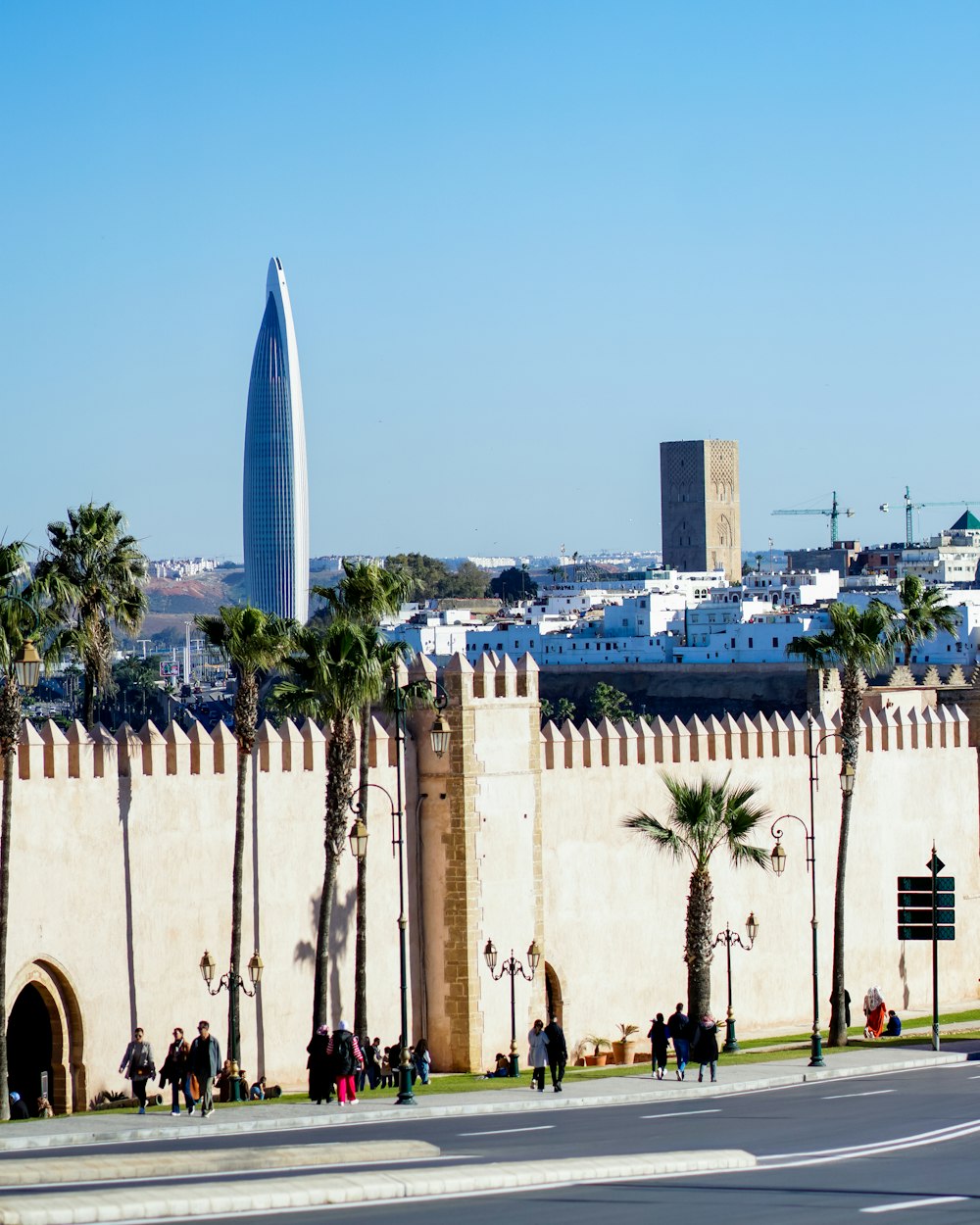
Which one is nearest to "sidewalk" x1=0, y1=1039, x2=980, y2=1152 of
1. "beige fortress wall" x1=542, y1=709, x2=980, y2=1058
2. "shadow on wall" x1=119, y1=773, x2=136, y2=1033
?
"shadow on wall" x1=119, y1=773, x2=136, y2=1033

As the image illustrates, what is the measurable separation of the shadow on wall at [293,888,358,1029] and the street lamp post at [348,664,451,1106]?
0.98m

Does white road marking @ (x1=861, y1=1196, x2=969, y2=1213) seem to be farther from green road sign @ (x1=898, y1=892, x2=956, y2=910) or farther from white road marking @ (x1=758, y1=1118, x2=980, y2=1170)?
green road sign @ (x1=898, y1=892, x2=956, y2=910)

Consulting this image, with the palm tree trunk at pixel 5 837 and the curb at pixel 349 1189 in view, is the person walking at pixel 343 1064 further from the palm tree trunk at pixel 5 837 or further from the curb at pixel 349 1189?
the curb at pixel 349 1189

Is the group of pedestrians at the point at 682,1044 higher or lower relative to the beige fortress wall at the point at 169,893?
lower

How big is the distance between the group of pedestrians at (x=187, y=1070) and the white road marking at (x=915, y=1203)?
27.6 ft

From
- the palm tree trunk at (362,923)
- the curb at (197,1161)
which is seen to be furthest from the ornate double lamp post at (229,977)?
the curb at (197,1161)

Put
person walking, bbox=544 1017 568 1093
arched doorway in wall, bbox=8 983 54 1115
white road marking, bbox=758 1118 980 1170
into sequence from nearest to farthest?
white road marking, bbox=758 1118 980 1170 → person walking, bbox=544 1017 568 1093 → arched doorway in wall, bbox=8 983 54 1115

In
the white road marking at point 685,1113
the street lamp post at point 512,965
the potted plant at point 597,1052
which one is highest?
the street lamp post at point 512,965

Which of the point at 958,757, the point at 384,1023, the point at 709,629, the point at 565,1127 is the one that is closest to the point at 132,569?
the point at 384,1023

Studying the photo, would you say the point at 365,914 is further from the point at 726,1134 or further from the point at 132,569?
the point at 726,1134

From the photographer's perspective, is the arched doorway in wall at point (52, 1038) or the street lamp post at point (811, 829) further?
the street lamp post at point (811, 829)

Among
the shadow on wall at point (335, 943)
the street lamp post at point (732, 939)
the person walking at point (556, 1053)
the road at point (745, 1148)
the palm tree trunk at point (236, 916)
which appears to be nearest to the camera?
the road at point (745, 1148)

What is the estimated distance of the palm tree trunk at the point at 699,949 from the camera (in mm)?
33000

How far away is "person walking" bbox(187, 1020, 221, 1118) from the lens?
77.1 feet
